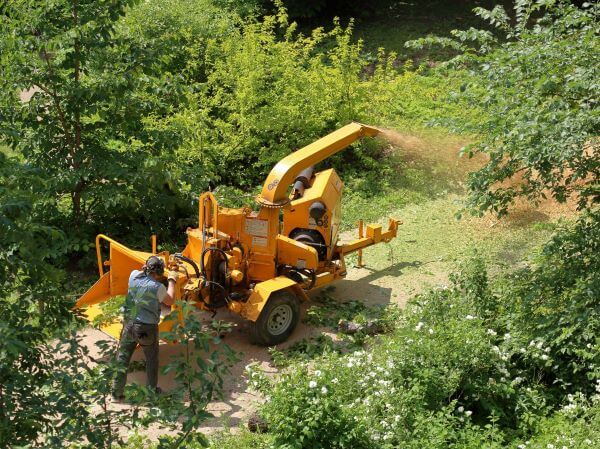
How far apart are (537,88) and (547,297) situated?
2.44 meters

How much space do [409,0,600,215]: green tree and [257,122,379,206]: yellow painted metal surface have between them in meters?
2.02

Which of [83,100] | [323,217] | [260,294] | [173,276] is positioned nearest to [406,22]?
[323,217]

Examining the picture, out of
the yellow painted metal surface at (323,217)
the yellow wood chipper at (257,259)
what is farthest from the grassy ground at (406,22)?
the yellow wood chipper at (257,259)

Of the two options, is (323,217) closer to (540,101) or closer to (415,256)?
(415,256)

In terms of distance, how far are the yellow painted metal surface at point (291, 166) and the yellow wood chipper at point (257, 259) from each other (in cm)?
1

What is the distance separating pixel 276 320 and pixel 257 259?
0.82 metres

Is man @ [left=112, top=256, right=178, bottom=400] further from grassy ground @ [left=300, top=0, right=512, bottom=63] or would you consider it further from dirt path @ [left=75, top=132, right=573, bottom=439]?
grassy ground @ [left=300, top=0, right=512, bottom=63]

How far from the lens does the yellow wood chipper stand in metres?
9.62

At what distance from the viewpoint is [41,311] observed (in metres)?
5.20

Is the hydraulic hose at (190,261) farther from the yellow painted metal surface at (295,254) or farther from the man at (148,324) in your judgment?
the yellow painted metal surface at (295,254)

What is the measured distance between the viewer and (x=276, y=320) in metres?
9.96

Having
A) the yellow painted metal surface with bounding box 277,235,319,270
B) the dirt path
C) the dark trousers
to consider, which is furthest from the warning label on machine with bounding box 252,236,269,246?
the dark trousers

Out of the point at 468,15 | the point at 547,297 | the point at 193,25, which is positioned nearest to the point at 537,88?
the point at 547,297

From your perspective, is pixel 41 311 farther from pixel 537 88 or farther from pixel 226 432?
pixel 537 88
